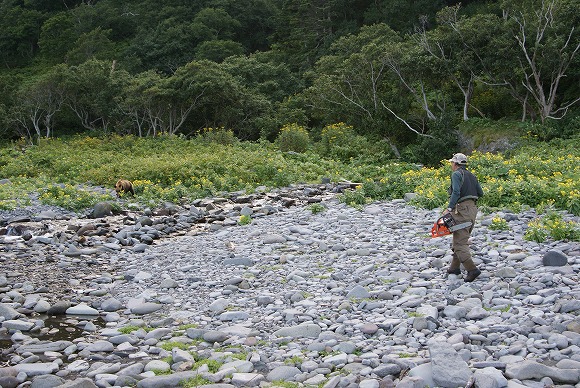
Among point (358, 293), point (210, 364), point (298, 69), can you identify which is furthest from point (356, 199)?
point (298, 69)

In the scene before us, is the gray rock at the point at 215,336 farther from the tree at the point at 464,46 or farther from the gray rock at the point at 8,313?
the tree at the point at 464,46

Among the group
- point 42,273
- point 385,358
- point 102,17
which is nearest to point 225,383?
point 385,358

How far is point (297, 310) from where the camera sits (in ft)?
23.4

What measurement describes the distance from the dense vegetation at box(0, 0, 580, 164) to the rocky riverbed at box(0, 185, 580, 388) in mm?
14096

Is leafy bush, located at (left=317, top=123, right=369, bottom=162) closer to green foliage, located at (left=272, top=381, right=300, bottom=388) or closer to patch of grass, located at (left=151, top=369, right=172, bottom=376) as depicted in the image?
patch of grass, located at (left=151, top=369, right=172, bottom=376)

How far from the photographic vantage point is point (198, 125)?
121 ft

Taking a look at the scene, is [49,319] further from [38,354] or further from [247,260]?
[247,260]

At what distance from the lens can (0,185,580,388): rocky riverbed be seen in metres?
5.52

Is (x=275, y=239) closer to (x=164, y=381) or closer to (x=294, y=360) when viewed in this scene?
(x=294, y=360)

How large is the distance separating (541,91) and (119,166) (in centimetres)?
1595

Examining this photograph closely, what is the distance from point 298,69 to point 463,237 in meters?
41.3

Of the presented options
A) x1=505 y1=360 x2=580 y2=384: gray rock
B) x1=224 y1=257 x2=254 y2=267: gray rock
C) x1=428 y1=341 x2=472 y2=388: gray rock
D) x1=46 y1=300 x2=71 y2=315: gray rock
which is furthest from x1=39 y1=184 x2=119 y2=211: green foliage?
x1=505 y1=360 x2=580 y2=384: gray rock

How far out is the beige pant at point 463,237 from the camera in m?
7.44

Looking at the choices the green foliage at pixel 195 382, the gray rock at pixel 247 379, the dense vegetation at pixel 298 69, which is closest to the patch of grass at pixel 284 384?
the gray rock at pixel 247 379
